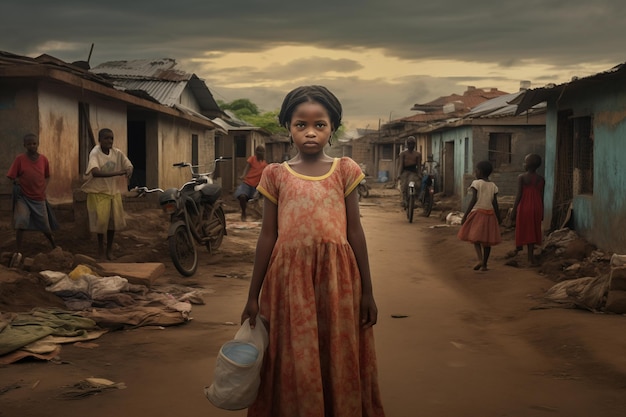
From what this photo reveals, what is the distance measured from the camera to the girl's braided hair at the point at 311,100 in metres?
3.31

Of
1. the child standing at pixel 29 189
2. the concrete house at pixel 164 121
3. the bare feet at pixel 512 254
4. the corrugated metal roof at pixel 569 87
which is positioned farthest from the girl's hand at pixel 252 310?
the concrete house at pixel 164 121

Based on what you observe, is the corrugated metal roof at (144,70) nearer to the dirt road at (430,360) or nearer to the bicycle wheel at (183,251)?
the bicycle wheel at (183,251)

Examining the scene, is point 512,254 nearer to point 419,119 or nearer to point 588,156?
point 588,156

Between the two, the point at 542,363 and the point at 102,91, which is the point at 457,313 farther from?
the point at 102,91

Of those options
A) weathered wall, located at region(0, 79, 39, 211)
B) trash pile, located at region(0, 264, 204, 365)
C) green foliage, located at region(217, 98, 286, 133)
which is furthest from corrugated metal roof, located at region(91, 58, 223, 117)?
green foliage, located at region(217, 98, 286, 133)

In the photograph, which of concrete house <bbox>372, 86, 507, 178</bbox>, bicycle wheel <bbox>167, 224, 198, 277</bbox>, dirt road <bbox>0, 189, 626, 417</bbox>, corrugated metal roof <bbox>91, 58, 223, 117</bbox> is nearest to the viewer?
dirt road <bbox>0, 189, 626, 417</bbox>

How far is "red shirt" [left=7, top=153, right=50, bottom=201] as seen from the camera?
8.95m

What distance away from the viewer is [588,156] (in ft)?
38.0

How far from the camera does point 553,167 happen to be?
1257cm

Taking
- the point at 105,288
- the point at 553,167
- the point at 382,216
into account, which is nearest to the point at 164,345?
the point at 105,288

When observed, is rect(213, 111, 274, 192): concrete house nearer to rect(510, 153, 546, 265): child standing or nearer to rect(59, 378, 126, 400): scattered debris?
rect(510, 153, 546, 265): child standing

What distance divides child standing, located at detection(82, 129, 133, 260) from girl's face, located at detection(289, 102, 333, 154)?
611 centimetres

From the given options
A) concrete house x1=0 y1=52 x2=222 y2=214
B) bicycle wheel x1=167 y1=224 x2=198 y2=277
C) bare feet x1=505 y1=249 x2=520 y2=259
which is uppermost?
concrete house x1=0 y1=52 x2=222 y2=214

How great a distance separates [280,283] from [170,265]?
6667mm
